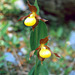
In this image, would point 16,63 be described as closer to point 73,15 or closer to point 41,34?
point 41,34

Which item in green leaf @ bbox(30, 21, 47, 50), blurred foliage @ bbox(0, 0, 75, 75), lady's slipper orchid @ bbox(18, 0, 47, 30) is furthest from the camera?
blurred foliage @ bbox(0, 0, 75, 75)

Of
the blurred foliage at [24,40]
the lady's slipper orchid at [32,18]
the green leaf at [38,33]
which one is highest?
the lady's slipper orchid at [32,18]

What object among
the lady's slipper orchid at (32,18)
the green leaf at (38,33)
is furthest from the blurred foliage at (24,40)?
the lady's slipper orchid at (32,18)

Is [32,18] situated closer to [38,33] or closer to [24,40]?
[38,33]

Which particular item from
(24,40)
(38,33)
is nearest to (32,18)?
(38,33)

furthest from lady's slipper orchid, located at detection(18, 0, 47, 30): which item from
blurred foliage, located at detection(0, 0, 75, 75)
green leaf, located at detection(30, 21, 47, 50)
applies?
blurred foliage, located at detection(0, 0, 75, 75)

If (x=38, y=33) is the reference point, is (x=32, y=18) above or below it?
above

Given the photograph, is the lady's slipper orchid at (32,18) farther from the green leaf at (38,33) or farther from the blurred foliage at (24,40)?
the blurred foliage at (24,40)

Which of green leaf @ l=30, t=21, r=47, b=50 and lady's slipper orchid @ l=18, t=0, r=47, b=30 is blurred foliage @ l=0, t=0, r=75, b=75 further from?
lady's slipper orchid @ l=18, t=0, r=47, b=30
